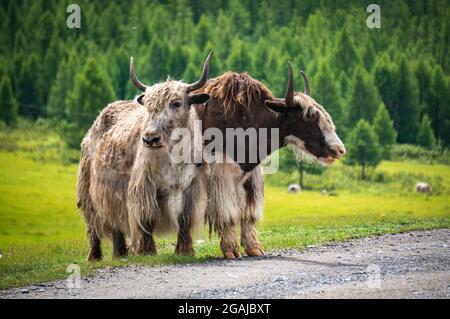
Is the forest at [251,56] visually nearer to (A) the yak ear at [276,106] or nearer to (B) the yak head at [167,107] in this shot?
(A) the yak ear at [276,106]

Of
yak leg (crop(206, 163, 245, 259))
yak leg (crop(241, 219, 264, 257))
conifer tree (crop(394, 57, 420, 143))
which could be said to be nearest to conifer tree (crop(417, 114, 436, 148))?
conifer tree (crop(394, 57, 420, 143))

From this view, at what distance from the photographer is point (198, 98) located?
38.2 ft

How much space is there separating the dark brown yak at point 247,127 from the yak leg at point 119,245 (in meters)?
1.88

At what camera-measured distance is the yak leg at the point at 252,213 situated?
12148mm

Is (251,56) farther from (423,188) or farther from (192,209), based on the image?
(192,209)

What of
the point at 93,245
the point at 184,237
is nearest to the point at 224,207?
the point at 184,237

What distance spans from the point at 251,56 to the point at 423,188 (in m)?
41.2

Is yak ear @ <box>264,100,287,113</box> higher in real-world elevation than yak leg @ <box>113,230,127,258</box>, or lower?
higher

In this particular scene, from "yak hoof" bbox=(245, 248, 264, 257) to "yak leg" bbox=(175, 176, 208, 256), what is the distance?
956 millimetres

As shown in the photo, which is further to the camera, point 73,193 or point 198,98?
point 73,193

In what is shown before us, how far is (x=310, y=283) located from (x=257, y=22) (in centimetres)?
11747

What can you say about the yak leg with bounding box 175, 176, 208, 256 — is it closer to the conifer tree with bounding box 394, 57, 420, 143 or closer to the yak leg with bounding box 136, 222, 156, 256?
the yak leg with bounding box 136, 222, 156, 256

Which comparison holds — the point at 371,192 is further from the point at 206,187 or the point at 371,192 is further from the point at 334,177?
the point at 206,187

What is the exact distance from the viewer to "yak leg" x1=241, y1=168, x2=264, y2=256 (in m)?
12.1
